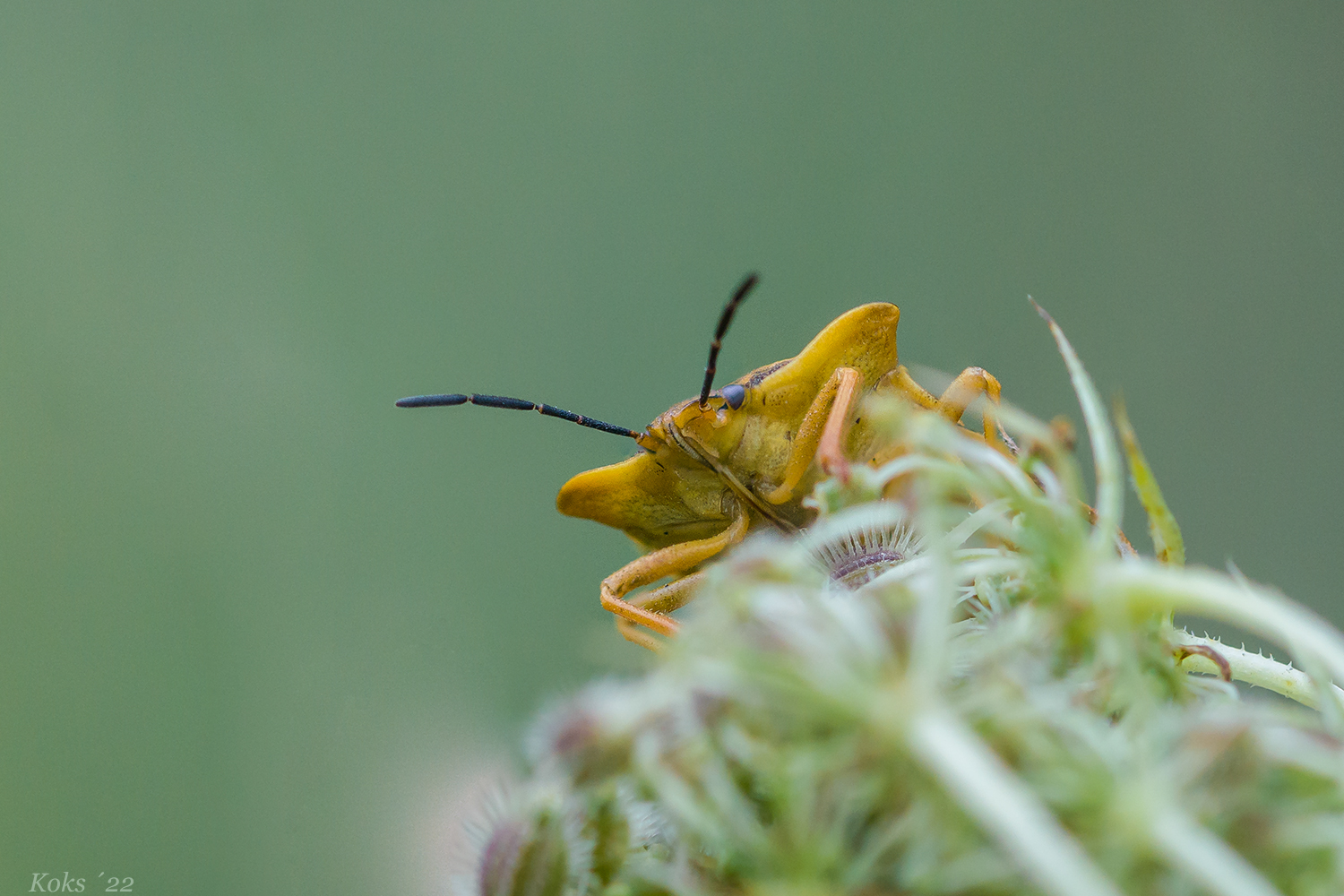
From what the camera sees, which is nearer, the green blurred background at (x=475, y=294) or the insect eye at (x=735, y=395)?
the insect eye at (x=735, y=395)

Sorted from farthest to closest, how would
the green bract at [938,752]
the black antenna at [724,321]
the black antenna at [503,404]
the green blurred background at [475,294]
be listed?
the green blurred background at [475,294] < the black antenna at [503,404] < the black antenna at [724,321] < the green bract at [938,752]

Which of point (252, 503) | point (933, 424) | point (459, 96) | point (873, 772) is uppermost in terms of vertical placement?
point (459, 96)

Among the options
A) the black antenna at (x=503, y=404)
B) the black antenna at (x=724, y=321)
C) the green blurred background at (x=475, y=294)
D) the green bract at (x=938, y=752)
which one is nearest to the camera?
the green bract at (x=938, y=752)

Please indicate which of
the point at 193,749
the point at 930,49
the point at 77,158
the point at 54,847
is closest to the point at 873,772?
the point at 54,847

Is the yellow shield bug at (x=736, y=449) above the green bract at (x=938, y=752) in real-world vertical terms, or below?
above

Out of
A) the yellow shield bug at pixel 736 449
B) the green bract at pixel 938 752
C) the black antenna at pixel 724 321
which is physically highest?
the black antenna at pixel 724 321

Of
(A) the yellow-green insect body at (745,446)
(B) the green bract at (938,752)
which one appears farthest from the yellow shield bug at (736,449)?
(B) the green bract at (938,752)

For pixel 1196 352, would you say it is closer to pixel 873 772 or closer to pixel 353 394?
pixel 353 394

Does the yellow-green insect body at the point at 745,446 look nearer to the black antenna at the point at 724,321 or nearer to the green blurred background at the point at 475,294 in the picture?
the black antenna at the point at 724,321
